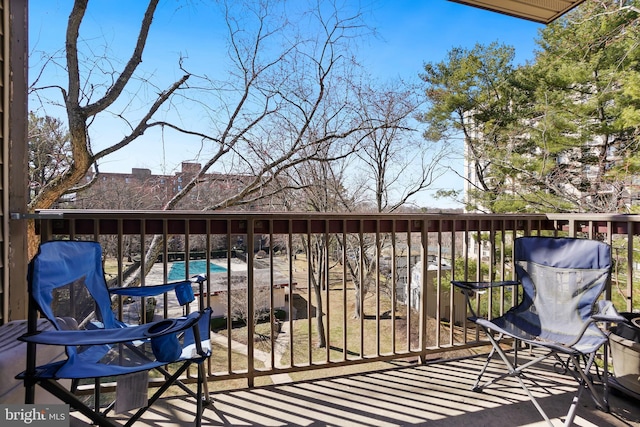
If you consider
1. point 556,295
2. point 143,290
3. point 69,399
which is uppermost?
point 143,290

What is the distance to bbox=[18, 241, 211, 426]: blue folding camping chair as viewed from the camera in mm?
1142

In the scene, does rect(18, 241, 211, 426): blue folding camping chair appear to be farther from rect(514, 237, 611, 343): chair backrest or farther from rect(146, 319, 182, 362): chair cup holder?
rect(514, 237, 611, 343): chair backrest

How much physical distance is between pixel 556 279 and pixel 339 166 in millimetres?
6059

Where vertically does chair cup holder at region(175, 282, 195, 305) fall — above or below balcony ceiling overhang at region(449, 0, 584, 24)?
below

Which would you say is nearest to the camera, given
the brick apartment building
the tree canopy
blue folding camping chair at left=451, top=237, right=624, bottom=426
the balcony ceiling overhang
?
blue folding camping chair at left=451, top=237, right=624, bottom=426

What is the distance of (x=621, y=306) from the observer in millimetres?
5688

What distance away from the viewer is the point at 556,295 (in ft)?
7.11

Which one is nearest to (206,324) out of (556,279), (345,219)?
(345,219)

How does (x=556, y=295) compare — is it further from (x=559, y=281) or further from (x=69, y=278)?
(x=69, y=278)

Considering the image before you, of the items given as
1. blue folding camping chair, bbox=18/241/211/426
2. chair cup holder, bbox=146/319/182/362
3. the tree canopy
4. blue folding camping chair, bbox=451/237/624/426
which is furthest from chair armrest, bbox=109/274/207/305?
the tree canopy

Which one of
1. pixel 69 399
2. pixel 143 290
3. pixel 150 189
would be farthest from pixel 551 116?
pixel 69 399

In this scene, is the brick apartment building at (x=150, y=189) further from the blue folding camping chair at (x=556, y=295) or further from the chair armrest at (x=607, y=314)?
the chair armrest at (x=607, y=314)

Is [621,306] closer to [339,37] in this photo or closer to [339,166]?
[339,166]

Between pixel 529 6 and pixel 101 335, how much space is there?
138 inches
